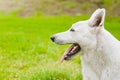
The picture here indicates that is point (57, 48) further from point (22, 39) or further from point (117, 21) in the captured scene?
point (117, 21)

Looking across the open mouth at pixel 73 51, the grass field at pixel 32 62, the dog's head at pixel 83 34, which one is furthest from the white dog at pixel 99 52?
the grass field at pixel 32 62

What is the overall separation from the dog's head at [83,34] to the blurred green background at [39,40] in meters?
2.87

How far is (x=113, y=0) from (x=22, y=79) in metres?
32.5

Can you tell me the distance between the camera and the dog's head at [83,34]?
8867 millimetres

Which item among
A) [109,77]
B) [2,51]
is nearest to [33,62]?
[2,51]

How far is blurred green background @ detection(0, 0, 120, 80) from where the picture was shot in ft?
44.8

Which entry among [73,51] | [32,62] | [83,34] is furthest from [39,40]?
[83,34]

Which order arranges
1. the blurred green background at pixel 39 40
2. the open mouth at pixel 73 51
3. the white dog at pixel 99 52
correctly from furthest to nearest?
the blurred green background at pixel 39 40 → the open mouth at pixel 73 51 → the white dog at pixel 99 52

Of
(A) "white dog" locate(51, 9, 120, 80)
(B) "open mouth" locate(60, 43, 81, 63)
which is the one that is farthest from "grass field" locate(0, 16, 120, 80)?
(A) "white dog" locate(51, 9, 120, 80)

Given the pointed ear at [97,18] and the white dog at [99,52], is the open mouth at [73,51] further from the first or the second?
the pointed ear at [97,18]

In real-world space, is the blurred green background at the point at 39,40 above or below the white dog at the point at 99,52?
above

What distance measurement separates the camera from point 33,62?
16.0 meters

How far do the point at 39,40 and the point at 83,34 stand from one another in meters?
13.4

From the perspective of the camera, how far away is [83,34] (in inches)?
356
